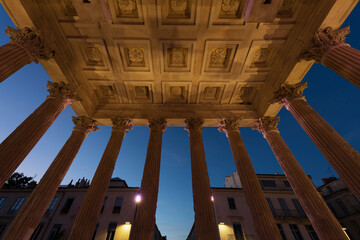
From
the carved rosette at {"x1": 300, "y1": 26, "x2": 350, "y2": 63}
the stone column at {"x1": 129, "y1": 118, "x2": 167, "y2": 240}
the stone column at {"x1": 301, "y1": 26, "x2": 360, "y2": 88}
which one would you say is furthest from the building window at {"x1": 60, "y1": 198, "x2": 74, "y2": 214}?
the carved rosette at {"x1": 300, "y1": 26, "x2": 350, "y2": 63}

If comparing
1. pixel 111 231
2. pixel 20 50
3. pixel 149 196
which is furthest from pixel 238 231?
pixel 20 50

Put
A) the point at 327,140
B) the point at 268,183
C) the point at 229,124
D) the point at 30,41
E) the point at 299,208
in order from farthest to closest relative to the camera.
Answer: the point at 268,183 → the point at 299,208 → the point at 229,124 → the point at 30,41 → the point at 327,140

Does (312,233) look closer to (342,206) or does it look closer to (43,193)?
(342,206)

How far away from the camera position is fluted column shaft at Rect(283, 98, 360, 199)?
7.74 metres

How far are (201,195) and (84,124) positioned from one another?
35.0 feet

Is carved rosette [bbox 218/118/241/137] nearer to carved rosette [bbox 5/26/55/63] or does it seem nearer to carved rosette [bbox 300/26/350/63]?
carved rosette [bbox 300/26/350/63]

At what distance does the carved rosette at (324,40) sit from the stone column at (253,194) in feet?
22.7

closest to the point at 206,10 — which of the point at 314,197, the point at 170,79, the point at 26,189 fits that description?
the point at 170,79

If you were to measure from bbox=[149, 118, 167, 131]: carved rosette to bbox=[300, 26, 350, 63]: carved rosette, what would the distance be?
11201mm

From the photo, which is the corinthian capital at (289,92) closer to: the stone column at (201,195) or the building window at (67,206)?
the stone column at (201,195)

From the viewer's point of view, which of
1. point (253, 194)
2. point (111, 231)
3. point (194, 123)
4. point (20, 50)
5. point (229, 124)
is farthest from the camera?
point (111, 231)

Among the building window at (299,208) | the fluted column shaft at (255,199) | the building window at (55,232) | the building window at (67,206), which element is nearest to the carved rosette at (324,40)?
the fluted column shaft at (255,199)

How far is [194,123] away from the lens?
14.1m

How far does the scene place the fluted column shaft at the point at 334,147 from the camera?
25.4 feet
